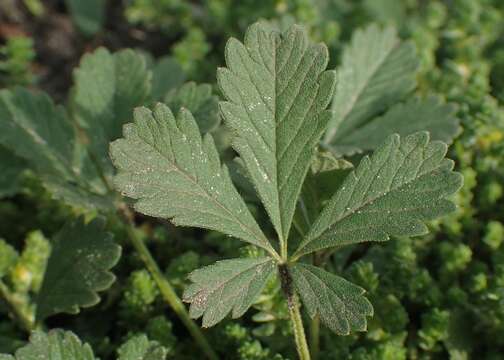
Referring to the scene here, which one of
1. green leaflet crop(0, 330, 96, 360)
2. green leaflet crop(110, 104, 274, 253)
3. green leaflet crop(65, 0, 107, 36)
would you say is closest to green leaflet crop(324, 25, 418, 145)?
green leaflet crop(110, 104, 274, 253)

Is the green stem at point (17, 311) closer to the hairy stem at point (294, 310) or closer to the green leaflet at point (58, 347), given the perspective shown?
the green leaflet at point (58, 347)

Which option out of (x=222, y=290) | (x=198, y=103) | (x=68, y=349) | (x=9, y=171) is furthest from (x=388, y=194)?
(x=9, y=171)

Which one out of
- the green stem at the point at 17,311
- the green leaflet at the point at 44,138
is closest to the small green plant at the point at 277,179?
the green leaflet at the point at 44,138

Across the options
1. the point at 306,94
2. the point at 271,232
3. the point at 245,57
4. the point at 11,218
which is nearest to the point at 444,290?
the point at 271,232

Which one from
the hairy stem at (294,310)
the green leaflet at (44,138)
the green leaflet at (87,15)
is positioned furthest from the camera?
the green leaflet at (87,15)

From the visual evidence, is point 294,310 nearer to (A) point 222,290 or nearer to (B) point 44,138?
(A) point 222,290

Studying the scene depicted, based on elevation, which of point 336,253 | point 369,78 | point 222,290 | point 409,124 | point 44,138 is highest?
point 369,78

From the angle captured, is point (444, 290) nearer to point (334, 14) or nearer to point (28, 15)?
point (334, 14)
